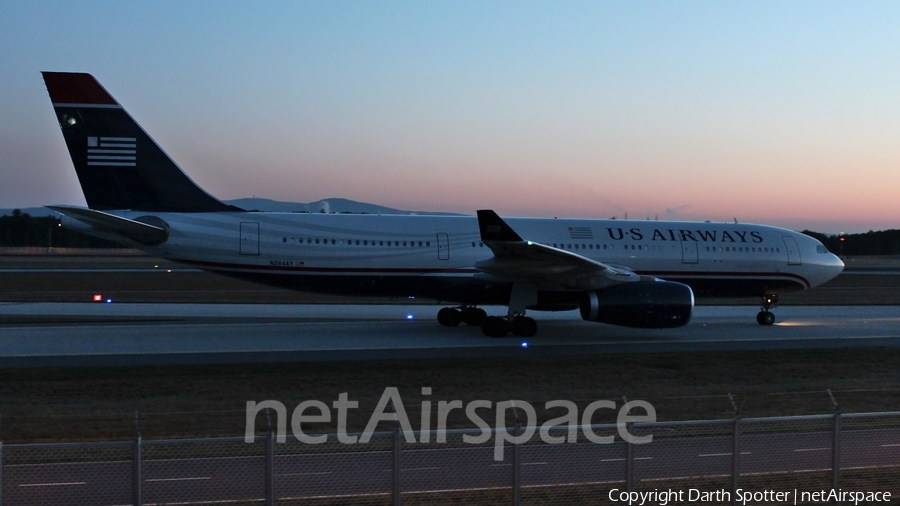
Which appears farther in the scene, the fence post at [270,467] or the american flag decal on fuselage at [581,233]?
the american flag decal on fuselage at [581,233]

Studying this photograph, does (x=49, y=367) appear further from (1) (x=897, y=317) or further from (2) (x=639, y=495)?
(1) (x=897, y=317)

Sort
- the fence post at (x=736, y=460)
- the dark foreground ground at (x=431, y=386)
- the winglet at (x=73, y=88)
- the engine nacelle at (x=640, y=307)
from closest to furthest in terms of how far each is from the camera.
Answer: the fence post at (x=736, y=460) < the dark foreground ground at (x=431, y=386) < the engine nacelle at (x=640, y=307) < the winglet at (x=73, y=88)

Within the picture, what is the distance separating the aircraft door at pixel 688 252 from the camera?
923 inches

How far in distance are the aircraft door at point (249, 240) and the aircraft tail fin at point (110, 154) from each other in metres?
1.42

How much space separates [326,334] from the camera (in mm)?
20094

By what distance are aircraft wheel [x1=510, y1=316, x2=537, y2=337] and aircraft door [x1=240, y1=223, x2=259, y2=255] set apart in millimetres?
6509

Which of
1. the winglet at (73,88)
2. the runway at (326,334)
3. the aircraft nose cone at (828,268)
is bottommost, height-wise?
the runway at (326,334)

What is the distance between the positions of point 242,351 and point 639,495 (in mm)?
11328

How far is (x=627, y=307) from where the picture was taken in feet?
62.7

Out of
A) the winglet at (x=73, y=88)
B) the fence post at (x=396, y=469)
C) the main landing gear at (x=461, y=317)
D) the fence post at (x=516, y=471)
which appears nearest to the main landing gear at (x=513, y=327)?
the main landing gear at (x=461, y=317)

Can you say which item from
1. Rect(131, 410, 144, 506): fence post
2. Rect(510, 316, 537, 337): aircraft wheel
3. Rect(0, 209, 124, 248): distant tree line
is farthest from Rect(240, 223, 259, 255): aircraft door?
Rect(0, 209, 124, 248): distant tree line

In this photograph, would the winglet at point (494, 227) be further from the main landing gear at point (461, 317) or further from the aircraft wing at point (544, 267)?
the main landing gear at point (461, 317)

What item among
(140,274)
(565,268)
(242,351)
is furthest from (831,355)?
(140,274)

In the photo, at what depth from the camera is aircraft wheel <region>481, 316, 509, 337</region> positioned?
20125mm
